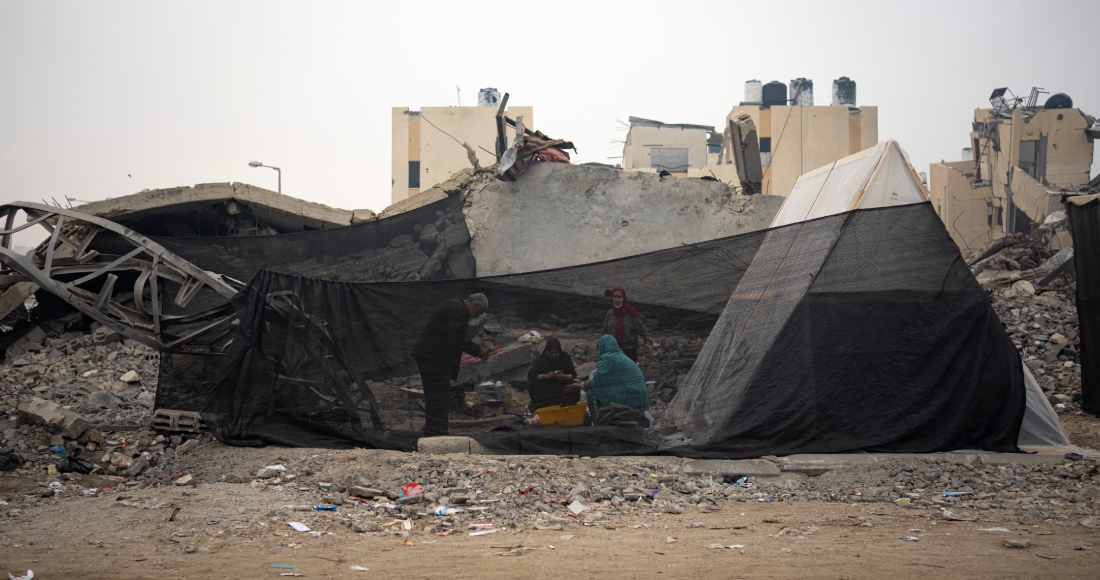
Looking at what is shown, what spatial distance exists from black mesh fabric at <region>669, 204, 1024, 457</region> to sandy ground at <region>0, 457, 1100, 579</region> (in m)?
0.96

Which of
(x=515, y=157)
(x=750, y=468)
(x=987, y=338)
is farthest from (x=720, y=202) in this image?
(x=750, y=468)

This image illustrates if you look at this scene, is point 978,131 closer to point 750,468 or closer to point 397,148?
point 397,148

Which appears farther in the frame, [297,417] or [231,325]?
[231,325]

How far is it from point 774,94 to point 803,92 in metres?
1.19

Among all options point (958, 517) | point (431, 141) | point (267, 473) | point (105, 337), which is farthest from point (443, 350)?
point (431, 141)

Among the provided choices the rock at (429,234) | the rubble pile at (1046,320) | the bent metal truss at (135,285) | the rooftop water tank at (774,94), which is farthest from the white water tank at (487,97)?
the bent metal truss at (135,285)

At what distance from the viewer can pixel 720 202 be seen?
10.8 m

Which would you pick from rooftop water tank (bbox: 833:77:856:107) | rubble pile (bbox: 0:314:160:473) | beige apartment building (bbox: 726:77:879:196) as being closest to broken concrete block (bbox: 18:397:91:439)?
rubble pile (bbox: 0:314:160:473)

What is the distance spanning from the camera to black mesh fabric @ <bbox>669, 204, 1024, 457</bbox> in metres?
5.32

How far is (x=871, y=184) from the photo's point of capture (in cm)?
611

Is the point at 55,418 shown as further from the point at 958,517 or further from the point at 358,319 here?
the point at 958,517

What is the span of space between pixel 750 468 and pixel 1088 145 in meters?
29.0

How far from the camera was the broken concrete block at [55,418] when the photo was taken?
228 inches

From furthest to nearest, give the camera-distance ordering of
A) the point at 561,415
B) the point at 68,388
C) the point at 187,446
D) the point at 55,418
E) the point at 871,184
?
the point at 68,388 → the point at 871,184 → the point at 55,418 → the point at 187,446 → the point at 561,415
